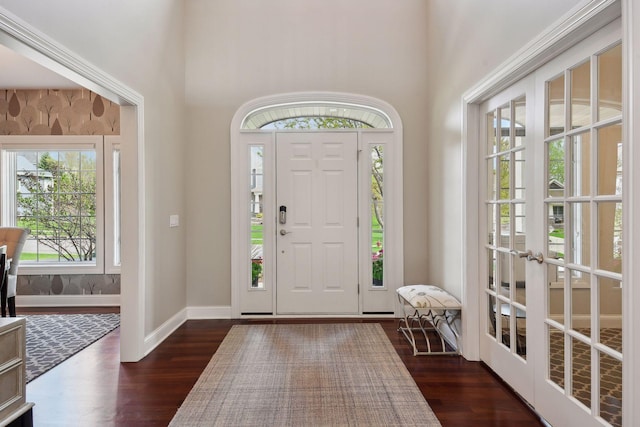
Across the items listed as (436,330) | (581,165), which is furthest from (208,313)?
(581,165)

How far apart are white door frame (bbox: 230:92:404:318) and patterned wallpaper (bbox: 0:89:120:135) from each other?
78.2 inches

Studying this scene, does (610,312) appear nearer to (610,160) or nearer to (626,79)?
(610,160)

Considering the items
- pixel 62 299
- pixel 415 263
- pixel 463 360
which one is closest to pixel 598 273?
pixel 463 360

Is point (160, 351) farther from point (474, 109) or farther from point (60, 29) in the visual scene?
point (474, 109)

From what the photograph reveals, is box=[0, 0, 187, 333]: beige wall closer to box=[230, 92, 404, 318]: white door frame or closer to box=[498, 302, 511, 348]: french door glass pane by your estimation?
box=[230, 92, 404, 318]: white door frame

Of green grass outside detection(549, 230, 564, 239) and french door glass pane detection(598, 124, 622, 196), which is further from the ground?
french door glass pane detection(598, 124, 622, 196)

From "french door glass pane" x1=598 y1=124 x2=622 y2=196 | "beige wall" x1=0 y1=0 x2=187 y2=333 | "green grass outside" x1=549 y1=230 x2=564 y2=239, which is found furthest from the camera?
"beige wall" x1=0 y1=0 x2=187 y2=333

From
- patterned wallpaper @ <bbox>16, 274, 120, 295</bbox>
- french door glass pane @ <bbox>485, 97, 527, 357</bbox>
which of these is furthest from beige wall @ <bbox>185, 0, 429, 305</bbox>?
patterned wallpaper @ <bbox>16, 274, 120, 295</bbox>

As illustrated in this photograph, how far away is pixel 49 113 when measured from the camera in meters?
4.83

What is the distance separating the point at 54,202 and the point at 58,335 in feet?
7.04

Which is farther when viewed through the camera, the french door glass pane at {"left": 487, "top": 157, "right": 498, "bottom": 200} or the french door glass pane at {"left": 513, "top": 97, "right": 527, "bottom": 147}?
the french door glass pane at {"left": 487, "top": 157, "right": 498, "bottom": 200}

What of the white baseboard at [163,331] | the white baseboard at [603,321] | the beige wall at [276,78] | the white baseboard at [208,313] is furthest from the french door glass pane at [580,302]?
the white baseboard at [208,313]

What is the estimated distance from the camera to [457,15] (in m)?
3.12

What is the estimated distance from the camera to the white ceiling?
3887 mm
